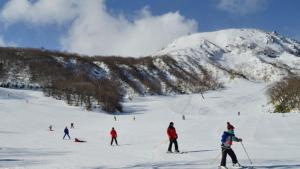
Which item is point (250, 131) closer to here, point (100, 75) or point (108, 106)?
point (108, 106)

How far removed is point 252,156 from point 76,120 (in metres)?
53.9

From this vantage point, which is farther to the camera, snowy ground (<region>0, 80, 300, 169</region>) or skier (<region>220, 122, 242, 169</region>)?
snowy ground (<region>0, 80, 300, 169</region>)

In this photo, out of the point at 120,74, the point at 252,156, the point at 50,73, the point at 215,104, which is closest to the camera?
the point at 252,156

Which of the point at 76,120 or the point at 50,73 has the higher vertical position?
the point at 50,73

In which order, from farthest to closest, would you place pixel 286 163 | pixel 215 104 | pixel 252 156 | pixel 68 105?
1. pixel 215 104
2. pixel 68 105
3. pixel 252 156
4. pixel 286 163

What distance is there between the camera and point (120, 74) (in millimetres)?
195625

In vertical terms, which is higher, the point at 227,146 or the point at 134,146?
the point at 227,146

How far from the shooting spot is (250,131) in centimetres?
3988

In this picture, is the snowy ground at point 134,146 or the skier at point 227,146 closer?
the skier at point 227,146

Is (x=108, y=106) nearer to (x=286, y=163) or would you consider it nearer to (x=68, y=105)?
(x=68, y=105)

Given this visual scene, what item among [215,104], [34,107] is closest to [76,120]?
[34,107]

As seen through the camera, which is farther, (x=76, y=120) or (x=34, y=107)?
(x=34, y=107)

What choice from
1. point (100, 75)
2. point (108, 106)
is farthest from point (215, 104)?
point (100, 75)

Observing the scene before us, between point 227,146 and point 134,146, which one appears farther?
point 134,146
